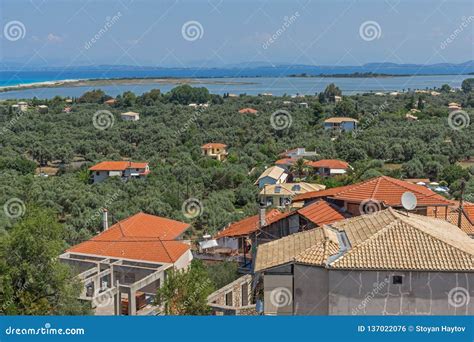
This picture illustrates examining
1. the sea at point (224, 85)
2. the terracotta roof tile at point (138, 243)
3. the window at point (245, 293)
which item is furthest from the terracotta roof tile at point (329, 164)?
the sea at point (224, 85)

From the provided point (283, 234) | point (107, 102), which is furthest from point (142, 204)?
point (107, 102)

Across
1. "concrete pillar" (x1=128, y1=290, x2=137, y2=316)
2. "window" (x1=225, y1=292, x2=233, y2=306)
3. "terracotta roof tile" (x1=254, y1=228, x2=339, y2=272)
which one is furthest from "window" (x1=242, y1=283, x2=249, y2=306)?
"terracotta roof tile" (x1=254, y1=228, x2=339, y2=272)

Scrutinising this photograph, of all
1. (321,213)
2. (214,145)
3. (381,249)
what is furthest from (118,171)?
(381,249)

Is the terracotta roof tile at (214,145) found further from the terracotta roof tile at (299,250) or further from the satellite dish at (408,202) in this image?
the terracotta roof tile at (299,250)

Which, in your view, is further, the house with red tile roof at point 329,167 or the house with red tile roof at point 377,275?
the house with red tile roof at point 329,167

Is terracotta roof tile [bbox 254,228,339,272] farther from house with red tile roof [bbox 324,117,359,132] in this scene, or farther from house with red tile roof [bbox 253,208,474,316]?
house with red tile roof [bbox 324,117,359,132]

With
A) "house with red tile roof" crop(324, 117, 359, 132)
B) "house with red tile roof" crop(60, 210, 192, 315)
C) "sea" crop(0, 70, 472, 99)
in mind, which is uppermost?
"sea" crop(0, 70, 472, 99)

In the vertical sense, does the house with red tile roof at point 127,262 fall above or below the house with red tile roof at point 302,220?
below
